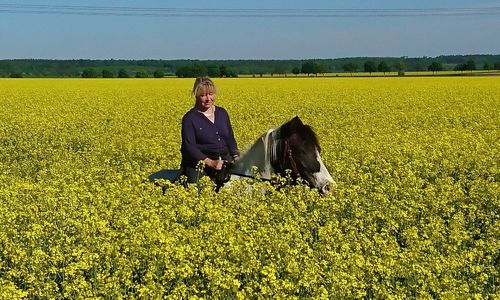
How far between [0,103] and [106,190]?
70.0 feet

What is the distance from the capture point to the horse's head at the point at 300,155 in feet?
22.1

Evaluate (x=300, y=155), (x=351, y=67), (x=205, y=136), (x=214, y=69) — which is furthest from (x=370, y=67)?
(x=300, y=155)

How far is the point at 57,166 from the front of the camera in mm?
10234

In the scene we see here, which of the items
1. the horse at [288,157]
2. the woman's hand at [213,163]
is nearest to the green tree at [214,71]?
the woman's hand at [213,163]

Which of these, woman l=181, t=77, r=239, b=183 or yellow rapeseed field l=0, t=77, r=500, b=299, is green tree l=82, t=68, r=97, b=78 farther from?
woman l=181, t=77, r=239, b=183

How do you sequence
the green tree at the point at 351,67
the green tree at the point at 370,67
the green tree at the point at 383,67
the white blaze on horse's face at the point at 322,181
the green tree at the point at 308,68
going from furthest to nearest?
the green tree at the point at 351,67 → the green tree at the point at 370,67 → the green tree at the point at 308,68 → the green tree at the point at 383,67 → the white blaze on horse's face at the point at 322,181

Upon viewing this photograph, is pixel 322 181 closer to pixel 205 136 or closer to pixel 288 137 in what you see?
pixel 288 137

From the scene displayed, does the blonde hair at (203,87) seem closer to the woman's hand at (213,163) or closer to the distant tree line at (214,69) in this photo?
the woman's hand at (213,163)

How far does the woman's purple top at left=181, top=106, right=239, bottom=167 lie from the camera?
7.20 m

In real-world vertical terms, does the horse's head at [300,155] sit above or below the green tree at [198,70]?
above

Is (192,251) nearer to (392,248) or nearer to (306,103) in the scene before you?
(392,248)

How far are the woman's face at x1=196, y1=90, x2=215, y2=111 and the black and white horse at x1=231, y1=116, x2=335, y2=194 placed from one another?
2.36 feet

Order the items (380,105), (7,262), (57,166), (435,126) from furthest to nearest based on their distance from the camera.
Result: (380,105) → (435,126) → (57,166) → (7,262)

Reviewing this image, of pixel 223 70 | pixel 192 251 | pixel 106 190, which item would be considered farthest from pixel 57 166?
pixel 223 70
